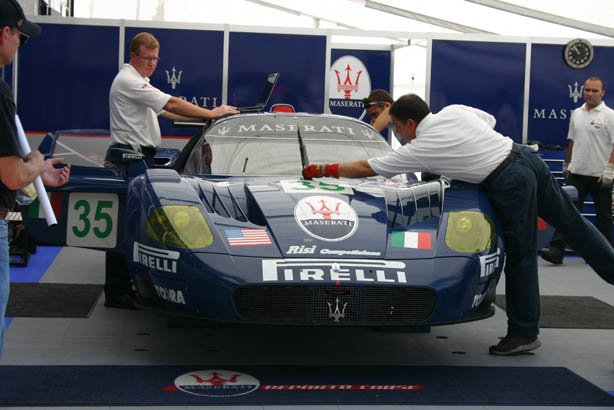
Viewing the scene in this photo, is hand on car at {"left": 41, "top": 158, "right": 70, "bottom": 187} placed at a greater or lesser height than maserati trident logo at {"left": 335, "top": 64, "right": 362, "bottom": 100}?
lesser

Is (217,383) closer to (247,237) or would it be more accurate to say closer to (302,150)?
(247,237)

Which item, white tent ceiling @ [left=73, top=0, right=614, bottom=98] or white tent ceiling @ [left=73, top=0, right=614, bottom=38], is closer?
white tent ceiling @ [left=73, top=0, right=614, bottom=98]

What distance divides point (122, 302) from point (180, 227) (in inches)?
74.9

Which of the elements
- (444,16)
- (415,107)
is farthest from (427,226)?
(444,16)

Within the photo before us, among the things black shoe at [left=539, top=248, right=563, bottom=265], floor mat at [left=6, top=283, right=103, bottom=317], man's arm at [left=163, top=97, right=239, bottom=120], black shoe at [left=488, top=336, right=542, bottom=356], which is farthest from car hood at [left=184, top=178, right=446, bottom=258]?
black shoe at [left=539, top=248, right=563, bottom=265]

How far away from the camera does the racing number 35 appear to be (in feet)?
17.6

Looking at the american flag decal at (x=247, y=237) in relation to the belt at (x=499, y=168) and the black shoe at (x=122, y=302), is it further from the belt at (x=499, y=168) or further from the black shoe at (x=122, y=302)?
the black shoe at (x=122, y=302)

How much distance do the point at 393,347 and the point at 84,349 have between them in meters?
1.57

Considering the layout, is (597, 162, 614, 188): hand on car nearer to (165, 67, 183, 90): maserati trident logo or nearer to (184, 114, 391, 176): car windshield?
(184, 114, 391, 176): car windshield

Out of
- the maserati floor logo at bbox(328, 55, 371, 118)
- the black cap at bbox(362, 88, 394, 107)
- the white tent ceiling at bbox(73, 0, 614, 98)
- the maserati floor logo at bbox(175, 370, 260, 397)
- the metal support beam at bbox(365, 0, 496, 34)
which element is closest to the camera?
the maserati floor logo at bbox(175, 370, 260, 397)

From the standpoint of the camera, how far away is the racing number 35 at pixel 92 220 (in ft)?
17.6

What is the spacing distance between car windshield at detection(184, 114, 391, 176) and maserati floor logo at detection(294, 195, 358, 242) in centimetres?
83

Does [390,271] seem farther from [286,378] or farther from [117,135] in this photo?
[117,135]

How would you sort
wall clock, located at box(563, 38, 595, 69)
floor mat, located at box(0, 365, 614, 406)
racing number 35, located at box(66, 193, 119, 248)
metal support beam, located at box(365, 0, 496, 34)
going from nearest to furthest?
floor mat, located at box(0, 365, 614, 406) < racing number 35, located at box(66, 193, 119, 248) < wall clock, located at box(563, 38, 595, 69) < metal support beam, located at box(365, 0, 496, 34)
